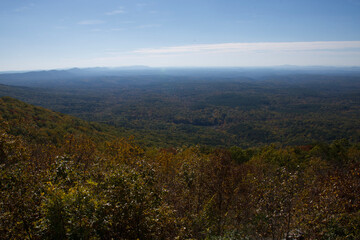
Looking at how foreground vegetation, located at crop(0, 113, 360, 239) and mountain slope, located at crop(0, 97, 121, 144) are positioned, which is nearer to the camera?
foreground vegetation, located at crop(0, 113, 360, 239)

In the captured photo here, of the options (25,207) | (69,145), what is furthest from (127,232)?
(69,145)

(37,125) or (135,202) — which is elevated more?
(135,202)

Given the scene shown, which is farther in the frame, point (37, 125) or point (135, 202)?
point (37, 125)

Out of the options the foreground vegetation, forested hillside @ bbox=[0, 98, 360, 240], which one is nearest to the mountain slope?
the foreground vegetation

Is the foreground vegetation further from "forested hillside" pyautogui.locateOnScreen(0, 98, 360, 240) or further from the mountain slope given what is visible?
the mountain slope

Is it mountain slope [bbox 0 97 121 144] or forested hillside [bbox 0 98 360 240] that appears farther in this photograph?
mountain slope [bbox 0 97 121 144]

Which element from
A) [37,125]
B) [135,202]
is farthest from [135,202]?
[37,125]

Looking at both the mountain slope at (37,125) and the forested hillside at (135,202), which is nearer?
the forested hillside at (135,202)

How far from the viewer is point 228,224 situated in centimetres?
1167

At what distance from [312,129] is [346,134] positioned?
62.4ft

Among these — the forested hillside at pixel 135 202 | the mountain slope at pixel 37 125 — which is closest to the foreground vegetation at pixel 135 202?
the forested hillside at pixel 135 202

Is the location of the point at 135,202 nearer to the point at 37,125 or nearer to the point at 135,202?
the point at 135,202

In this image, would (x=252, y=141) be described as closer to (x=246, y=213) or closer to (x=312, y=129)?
(x=312, y=129)

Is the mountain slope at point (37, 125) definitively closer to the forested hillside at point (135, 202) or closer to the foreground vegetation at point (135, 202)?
the foreground vegetation at point (135, 202)
